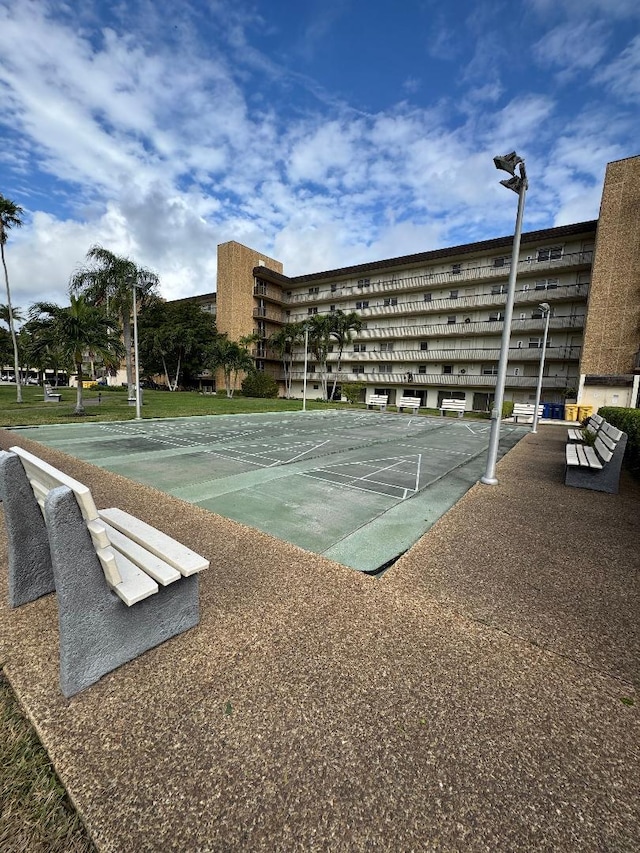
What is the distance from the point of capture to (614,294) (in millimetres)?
28406

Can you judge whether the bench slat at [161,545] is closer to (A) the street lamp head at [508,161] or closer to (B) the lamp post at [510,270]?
(B) the lamp post at [510,270]

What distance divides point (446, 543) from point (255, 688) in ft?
9.56

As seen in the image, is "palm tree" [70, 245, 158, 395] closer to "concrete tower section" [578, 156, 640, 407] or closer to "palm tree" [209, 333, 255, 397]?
"palm tree" [209, 333, 255, 397]

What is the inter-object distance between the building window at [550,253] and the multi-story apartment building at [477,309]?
4.3 inches

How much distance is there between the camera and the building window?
112ft

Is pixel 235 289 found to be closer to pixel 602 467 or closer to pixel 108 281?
pixel 108 281

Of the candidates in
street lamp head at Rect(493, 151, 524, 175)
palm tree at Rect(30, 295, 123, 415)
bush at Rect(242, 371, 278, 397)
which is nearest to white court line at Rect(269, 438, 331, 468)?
street lamp head at Rect(493, 151, 524, 175)

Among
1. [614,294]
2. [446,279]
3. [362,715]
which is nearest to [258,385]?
[446,279]

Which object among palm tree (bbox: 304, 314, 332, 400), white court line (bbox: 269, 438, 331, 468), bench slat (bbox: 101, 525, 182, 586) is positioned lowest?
white court line (bbox: 269, 438, 331, 468)

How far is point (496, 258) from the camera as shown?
37.5 metres

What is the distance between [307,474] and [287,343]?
134ft

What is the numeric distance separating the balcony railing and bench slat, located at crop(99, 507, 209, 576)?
39191 millimetres

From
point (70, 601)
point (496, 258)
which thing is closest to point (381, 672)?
point (70, 601)

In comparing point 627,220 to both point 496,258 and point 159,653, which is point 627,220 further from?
point 159,653
